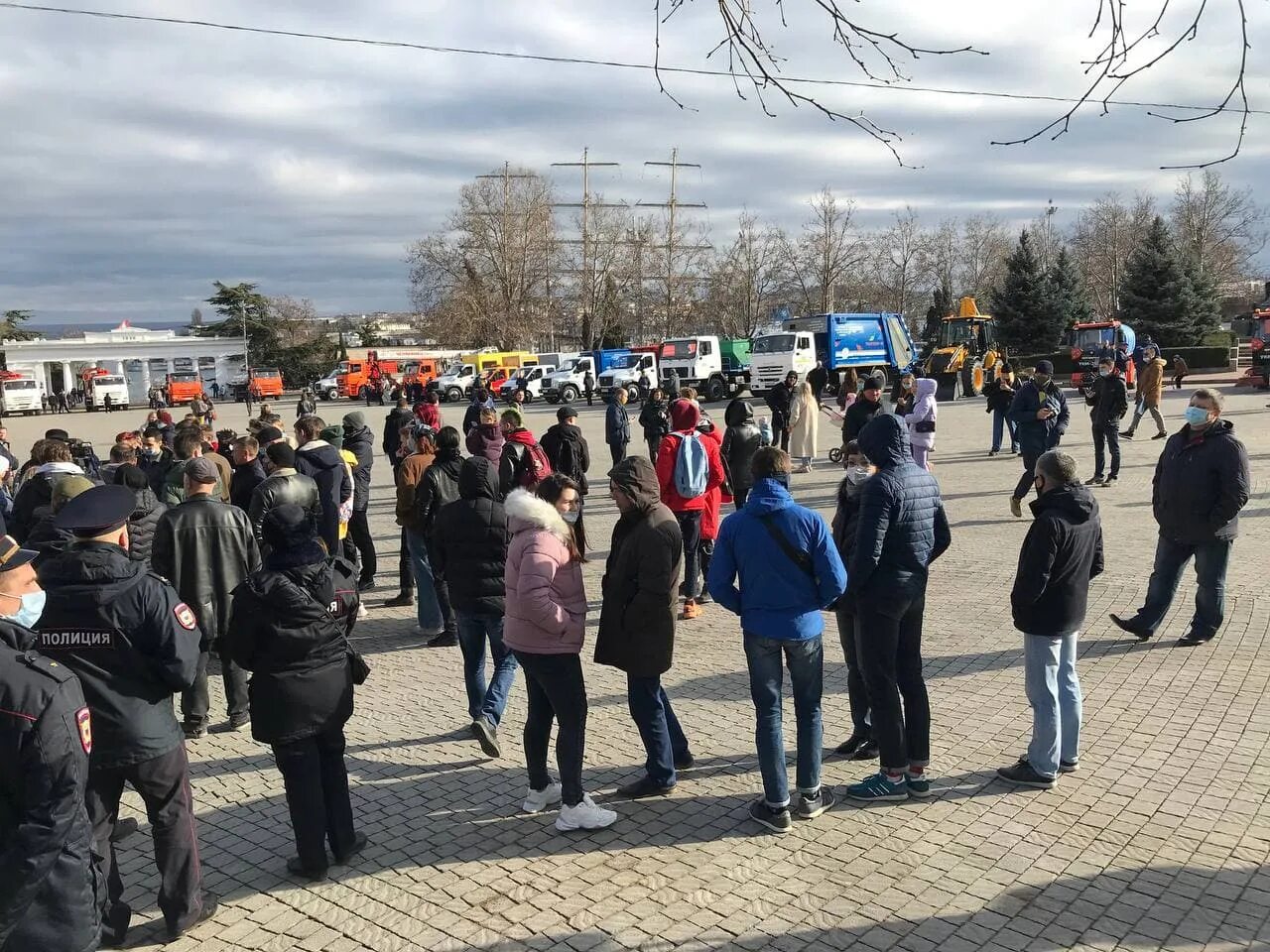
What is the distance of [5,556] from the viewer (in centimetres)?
288

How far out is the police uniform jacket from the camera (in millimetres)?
3422

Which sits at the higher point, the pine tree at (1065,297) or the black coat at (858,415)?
the pine tree at (1065,297)

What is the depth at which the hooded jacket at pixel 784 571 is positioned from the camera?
4176mm

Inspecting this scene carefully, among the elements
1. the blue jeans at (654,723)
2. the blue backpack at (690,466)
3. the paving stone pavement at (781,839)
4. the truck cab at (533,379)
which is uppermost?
the truck cab at (533,379)

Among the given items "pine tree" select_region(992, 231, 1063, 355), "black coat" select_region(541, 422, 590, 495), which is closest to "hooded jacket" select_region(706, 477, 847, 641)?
"black coat" select_region(541, 422, 590, 495)

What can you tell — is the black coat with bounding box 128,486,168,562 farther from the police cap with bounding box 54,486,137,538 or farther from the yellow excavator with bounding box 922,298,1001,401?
the yellow excavator with bounding box 922,298,1001,401

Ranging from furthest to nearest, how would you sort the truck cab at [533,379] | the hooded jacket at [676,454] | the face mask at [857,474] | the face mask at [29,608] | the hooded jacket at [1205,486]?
the truck cab at [533,379] < the hooded jacket at [676,454] < the hooded jacket at [1205,486] < the face mask at [857,474] < the face mask at [29,608]

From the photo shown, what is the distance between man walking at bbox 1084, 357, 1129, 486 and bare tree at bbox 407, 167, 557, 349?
52927 millimetres

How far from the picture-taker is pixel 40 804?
258cm

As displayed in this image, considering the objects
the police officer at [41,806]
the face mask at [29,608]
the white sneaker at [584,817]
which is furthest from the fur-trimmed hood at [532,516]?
the police officer at [41,806]

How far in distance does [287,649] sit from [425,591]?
3.92m

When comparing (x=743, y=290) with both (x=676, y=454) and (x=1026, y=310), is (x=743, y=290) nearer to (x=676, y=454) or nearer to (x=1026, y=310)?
(x=1026, y=310)

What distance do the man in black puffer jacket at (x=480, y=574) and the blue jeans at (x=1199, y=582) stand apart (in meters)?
4.64

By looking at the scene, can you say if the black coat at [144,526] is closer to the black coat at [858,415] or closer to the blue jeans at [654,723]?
the blue jeans at [654,723]
